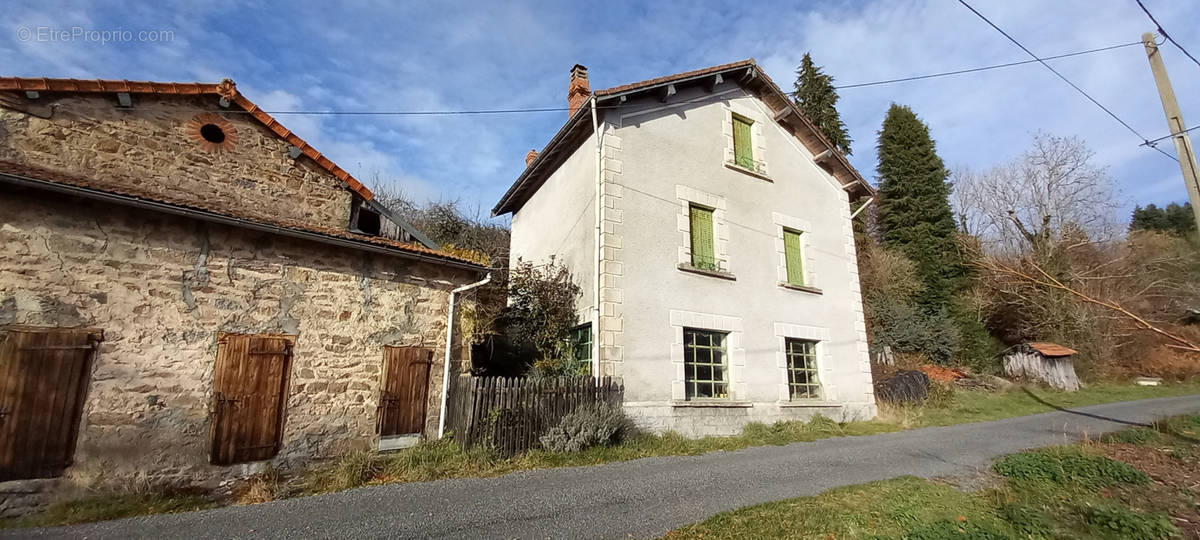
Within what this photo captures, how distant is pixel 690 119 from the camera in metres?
10.9

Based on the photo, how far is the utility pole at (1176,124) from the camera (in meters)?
5.54

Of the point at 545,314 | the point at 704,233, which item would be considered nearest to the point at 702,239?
the point at 704,233

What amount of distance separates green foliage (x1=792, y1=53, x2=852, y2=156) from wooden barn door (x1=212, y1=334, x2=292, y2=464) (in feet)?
75.4

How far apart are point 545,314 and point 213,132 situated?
5.67 metres

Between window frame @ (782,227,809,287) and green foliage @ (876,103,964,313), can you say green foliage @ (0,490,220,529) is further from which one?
green foliage @ (876,103,964,313)

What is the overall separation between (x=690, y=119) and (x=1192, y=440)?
9735mm

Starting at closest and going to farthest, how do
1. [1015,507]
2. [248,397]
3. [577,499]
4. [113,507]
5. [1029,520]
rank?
[1029,520] → [1015,507] → [113,507] → [577,499] → [248,397]

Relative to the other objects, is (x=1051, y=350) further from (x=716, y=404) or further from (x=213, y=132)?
(x=213, y=132)

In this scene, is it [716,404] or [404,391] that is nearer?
[404,391]

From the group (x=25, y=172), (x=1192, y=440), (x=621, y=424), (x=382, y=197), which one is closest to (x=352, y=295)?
(x=25, y=172)

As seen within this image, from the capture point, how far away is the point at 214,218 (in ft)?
18.9

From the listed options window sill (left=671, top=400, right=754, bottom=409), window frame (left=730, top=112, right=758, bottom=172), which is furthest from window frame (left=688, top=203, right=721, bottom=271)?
window sill (left=671, top=400, right=754, bottom=409)

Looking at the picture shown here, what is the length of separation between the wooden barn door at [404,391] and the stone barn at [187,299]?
2cm

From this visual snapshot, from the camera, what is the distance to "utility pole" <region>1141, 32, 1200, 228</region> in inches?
218
